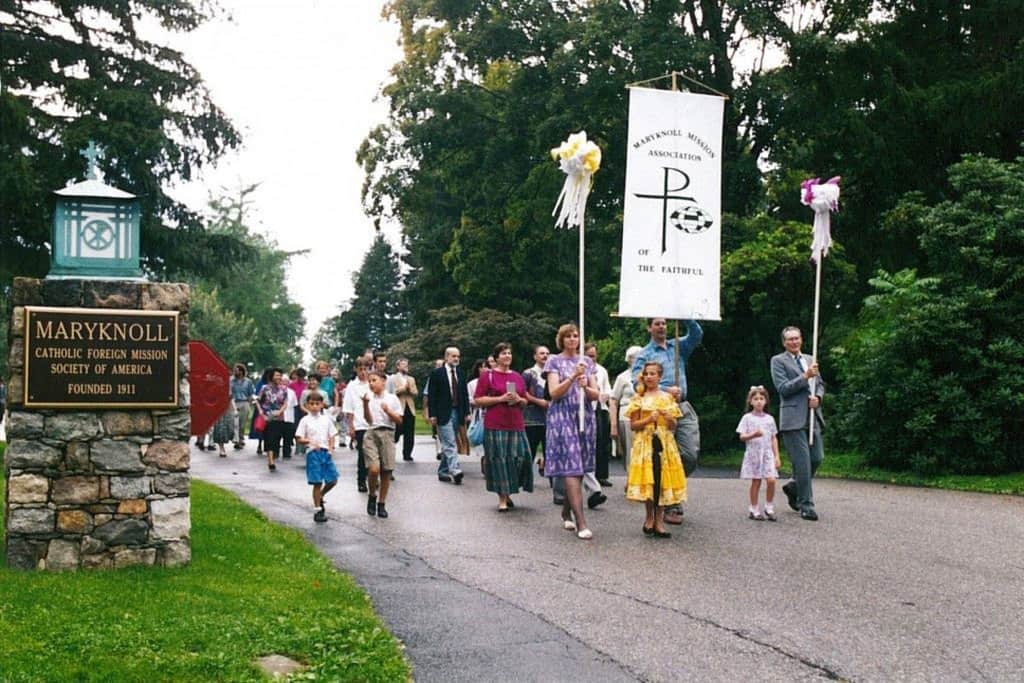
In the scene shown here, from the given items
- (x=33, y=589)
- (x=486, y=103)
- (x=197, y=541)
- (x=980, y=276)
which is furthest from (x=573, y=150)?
(x=486, y=103)

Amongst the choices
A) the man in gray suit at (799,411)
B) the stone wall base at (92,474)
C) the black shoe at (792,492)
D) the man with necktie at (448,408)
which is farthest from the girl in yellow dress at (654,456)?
the man with necktie at (448,408)

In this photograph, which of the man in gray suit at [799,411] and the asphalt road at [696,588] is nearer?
the asphalt road at [696,588]

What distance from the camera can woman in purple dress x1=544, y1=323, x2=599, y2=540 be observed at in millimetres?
10898

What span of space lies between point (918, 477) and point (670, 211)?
7809mm

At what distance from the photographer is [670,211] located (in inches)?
455

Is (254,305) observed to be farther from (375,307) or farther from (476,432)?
(476,432)

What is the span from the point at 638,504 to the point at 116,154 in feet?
44.4

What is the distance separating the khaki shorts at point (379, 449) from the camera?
1251 centimetres

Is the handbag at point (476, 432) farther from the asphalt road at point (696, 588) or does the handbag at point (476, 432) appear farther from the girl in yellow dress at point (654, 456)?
the girl in yellow dress at point (654, 456)

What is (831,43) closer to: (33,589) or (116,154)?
(116,154)

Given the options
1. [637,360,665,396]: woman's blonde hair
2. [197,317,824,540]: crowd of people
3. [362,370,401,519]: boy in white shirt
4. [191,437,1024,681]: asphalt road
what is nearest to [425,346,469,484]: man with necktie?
[197,317,824,540]: crowd of people

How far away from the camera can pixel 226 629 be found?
6.48 m

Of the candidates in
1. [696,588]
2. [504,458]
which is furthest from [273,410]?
[696,588]

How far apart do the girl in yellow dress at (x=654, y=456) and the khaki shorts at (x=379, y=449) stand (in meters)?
2.98
